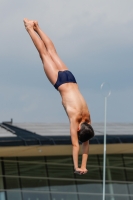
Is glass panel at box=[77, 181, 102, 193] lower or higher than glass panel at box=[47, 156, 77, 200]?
lower

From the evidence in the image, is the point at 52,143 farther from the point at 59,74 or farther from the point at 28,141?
the point at 59,74

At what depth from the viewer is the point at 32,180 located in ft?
101


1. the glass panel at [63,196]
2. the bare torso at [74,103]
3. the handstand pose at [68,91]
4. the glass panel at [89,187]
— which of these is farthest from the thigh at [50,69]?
the glass panel at [89,187]

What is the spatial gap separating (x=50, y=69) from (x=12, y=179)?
61.9 ft

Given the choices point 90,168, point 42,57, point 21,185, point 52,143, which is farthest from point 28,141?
point 42,57

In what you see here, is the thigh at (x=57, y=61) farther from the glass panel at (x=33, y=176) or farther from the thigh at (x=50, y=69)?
the glass panel at (x=33, y=176)

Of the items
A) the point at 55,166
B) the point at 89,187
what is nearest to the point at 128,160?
the point at 89,187

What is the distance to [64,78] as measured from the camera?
464 inches

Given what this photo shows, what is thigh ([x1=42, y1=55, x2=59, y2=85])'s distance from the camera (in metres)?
12.0

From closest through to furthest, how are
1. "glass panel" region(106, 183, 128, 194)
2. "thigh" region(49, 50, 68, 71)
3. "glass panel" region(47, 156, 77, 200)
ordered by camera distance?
"thigh" region(49, 50, 68, 71) < "glass panel" region(47, 156, 77, 200) < "glass panel" region(106, 183, 128, 194)

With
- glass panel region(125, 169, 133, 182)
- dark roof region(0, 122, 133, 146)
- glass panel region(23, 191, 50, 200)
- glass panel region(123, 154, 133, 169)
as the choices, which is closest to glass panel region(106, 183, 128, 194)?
glass panel region(125, 169, 133, 182)

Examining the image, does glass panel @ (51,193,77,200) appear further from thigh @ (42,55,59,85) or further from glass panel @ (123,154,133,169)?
thigh @ (42,55,59,85)

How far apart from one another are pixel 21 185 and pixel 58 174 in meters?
1.97

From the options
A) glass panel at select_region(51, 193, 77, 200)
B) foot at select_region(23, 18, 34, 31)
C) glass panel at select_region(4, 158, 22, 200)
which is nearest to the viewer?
foot at select_region(23, 18, 34, 31)
